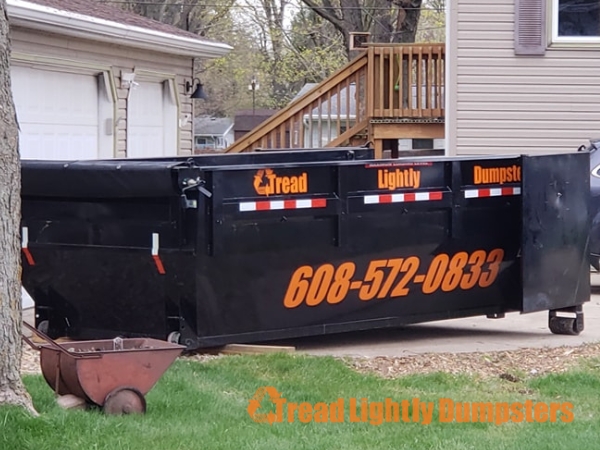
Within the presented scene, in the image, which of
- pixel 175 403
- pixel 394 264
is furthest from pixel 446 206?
pixel 175 403

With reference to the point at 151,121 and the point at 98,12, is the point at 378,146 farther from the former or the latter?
the point at 98,12

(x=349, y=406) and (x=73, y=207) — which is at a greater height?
(x=73, y=207)

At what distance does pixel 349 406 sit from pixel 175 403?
1.04 meters

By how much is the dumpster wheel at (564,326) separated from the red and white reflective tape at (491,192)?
125 cm

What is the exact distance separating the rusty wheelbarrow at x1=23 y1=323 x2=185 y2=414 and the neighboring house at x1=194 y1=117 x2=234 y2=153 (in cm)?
5226

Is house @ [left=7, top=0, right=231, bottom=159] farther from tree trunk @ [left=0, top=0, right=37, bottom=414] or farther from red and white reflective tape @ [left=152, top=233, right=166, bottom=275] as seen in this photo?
tree trunk @ [left=0, top=0, right=37, bottom=414]

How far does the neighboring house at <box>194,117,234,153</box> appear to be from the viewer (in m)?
59.2

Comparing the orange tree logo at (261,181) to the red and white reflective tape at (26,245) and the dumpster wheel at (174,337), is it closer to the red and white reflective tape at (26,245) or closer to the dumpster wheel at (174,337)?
the dumpster wheel at (174,337)

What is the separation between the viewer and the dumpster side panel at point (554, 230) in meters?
9.55

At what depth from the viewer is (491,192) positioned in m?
9.62

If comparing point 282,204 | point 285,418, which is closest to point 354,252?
point 282,204

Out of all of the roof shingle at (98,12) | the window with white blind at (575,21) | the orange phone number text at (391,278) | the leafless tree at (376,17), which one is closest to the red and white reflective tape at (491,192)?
the orange phone number text at (391,278)

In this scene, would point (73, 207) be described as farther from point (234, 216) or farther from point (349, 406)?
point (349, 406)

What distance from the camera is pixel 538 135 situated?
15992 millimetres
